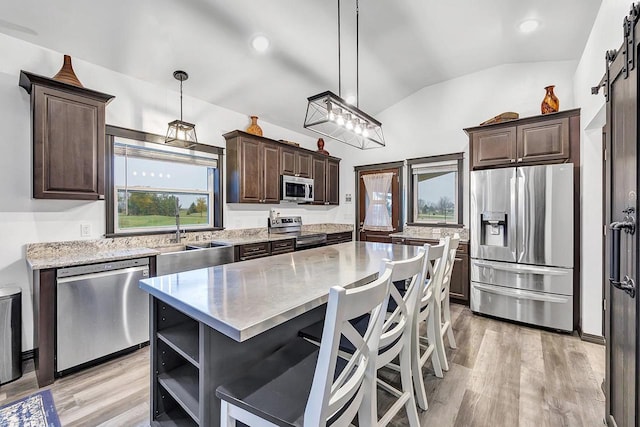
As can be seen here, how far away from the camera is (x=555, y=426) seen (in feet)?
5.65

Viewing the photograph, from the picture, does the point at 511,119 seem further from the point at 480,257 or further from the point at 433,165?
the point at 480,257

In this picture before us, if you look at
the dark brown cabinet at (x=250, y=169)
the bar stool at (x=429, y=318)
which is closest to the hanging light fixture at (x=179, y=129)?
the dark brown cabinet at (x=250, y=169)

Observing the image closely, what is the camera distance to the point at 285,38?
10.2ft

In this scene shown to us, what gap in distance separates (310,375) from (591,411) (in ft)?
6.62

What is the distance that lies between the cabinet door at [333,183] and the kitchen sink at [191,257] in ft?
8.30

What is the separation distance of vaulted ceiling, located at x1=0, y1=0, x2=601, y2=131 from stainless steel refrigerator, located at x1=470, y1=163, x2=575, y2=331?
1553mm

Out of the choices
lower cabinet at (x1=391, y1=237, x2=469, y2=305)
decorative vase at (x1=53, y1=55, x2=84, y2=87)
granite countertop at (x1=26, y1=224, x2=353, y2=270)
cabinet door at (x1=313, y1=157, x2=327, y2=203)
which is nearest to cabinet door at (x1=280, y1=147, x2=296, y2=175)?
cabinet door at (x1=313, y1=157, x2=327, y2=203)

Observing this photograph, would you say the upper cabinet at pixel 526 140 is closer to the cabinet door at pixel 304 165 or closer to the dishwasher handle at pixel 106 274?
the cabinet door at pixel 304 165

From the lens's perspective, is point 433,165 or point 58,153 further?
point 433,165

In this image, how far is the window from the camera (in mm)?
4484

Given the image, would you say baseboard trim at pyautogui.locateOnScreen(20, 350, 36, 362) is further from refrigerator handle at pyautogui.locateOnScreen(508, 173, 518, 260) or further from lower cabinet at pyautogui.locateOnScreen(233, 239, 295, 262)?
refrigerator handle at pyautogui.locateOnScreen(508, 173, 518, 260)

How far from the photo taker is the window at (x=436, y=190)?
14.7 ft

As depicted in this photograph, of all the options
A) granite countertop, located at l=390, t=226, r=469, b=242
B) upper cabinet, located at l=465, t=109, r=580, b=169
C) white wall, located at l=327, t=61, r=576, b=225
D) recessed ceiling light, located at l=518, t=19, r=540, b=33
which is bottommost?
granite countertop, located at l=390, t=226, r=469, b=242

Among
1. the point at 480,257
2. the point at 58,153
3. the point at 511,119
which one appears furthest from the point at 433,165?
the point at 58,153
